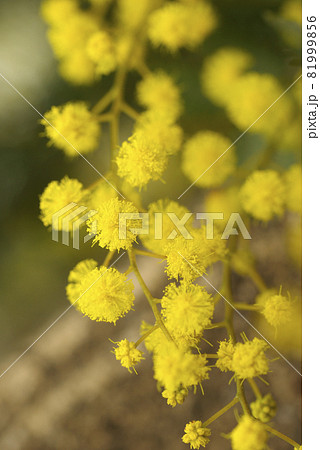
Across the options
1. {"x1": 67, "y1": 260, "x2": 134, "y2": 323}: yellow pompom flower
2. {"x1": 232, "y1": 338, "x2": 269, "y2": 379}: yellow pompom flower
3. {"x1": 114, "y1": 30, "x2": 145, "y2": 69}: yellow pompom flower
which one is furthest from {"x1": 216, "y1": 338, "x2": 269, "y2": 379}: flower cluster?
{"x1": 114, "y1": 30, "x2": 145, "y2": 69}: yellow pompom flower

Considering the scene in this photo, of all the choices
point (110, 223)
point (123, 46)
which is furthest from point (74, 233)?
point (123, 46)

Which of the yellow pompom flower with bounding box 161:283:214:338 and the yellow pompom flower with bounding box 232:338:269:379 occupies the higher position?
the yellow pompom flower with bounding box 161:283:214:338

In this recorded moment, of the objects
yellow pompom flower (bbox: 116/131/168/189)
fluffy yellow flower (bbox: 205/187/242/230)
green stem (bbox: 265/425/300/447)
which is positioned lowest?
green stem (bbox: 265/425/300/447)

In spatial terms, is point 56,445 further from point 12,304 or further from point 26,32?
point 26,32

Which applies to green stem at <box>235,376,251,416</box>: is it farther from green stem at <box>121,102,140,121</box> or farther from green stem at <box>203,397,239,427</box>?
green stem at <box>121,102,140,121</box>

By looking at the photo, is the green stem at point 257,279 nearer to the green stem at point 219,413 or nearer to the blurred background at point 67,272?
the blurred background at point 67,272

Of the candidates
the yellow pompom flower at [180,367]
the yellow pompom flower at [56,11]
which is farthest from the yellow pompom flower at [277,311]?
the yellow pompom flower at [56,11]
